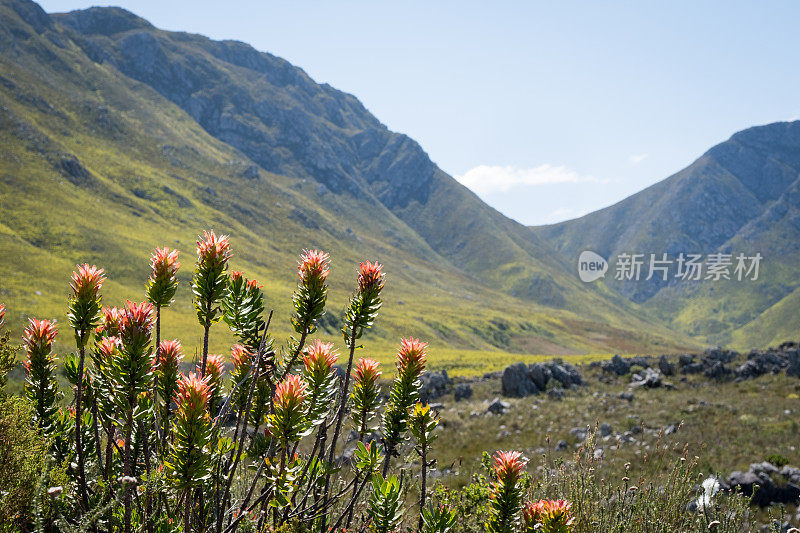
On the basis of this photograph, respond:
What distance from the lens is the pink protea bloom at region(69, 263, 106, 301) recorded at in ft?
7.04

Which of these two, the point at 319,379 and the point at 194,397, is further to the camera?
the point at 319,379

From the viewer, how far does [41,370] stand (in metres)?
2.49

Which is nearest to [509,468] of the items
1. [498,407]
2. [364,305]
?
[364,305]

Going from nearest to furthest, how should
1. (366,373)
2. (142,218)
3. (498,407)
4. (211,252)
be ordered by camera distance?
(211,252)
(366,373)
(498,407)
(142,218)

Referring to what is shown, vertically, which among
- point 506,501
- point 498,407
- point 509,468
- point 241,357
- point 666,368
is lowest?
point 498,407

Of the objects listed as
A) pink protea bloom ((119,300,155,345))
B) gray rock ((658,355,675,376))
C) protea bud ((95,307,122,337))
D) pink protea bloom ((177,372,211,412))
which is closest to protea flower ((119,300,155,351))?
pink protea bloom ((119,300,155,345))

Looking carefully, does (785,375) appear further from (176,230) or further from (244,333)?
(176,230)

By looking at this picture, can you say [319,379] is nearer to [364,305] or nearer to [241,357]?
[364,305]

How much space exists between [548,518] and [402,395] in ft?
3.39

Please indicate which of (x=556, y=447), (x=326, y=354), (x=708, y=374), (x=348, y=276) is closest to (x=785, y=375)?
(x=708, y=374)

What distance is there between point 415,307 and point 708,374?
88.4m

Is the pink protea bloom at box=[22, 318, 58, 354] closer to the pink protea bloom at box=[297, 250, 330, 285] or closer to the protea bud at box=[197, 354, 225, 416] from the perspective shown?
the protea bud at box=[197, 354, 225, 416]

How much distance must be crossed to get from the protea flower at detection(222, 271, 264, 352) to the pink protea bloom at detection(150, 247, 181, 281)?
0.32m

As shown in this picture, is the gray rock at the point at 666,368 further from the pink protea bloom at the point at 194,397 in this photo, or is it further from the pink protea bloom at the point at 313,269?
the pink protea bloom at the point at 194,397
